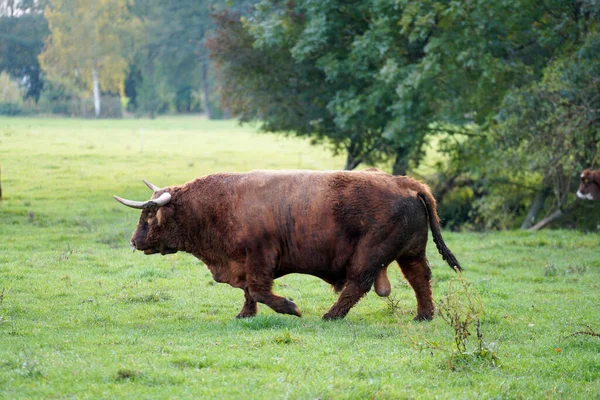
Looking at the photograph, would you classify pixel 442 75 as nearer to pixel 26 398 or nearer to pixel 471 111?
pixel 471 111

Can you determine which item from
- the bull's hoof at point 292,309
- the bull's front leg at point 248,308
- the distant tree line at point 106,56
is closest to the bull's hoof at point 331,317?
the bull's hoof at point 292,309

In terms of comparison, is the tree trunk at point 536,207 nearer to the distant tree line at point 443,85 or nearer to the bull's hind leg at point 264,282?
the distant tree line at point 443,85

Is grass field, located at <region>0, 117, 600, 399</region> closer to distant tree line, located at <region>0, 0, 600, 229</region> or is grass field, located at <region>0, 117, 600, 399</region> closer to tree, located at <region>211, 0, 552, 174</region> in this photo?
distant tree line, located at <region>0, 0, 600, 229</region>

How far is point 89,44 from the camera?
50156 mm

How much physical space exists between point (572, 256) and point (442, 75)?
282 inches

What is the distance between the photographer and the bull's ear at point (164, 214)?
35.2 feet

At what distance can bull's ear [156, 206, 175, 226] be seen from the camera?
10727mm

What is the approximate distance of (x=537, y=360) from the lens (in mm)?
8016

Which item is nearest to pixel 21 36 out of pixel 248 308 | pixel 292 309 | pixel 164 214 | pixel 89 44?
pixel 89 44

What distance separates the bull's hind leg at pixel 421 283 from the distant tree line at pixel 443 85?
29.3ft

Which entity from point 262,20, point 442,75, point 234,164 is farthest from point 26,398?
point 234,164

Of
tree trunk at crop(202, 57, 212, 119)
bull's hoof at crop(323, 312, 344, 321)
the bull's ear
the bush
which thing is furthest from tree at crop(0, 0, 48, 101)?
tree trunk at crop(202, 57, 212, 119)

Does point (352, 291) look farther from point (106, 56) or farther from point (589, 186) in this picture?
point (106, 56)

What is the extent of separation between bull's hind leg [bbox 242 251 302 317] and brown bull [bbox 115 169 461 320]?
0.04ft
